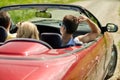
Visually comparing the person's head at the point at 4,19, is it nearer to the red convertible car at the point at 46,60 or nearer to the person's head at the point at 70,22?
the red convertible car at the point at 46,60

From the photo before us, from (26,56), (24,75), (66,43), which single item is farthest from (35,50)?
(66,43)

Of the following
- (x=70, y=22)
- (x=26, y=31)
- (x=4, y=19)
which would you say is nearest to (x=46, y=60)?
(x=26, y=31)

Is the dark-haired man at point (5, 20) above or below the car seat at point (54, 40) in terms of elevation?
above

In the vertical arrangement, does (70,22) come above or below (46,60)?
above

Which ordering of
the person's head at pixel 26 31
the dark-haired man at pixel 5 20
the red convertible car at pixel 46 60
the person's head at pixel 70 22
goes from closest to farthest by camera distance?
the red convertible car at pixel 46 60 < the person's head at pixel 26 31 < the person's head at pixel 70 22 < the dark-haired man at pixel 5 20

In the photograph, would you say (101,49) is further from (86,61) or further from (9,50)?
(9,50)

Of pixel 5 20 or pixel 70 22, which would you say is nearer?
pixel 70 22

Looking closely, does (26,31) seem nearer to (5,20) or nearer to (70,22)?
(70,22)

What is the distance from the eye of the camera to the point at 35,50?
11.3 feet

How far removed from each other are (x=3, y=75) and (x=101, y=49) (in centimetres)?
250

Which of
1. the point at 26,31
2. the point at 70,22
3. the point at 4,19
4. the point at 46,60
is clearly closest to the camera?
the point at 46,60

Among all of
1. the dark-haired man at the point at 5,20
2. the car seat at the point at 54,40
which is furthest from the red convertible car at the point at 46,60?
the dark-haired man at the point at 5,20

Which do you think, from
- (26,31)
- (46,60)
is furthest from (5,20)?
(46,60)

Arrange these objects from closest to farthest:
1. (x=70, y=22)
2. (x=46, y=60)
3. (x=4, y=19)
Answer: (x=46, y=60) < (x=70, y=22) < (x=4, y=19)
